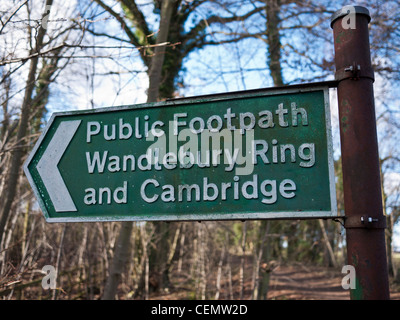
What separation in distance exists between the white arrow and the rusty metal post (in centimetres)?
127

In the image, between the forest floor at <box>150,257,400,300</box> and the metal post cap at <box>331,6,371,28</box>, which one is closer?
the metal post cap at <box>331,6,371,28</box>

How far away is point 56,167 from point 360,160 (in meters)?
1.43

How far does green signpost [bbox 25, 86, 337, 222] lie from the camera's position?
5.33 feet

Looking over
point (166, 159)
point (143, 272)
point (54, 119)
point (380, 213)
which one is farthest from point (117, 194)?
point (143, 272)

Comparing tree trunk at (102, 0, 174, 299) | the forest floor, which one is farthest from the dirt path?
tree trunk at (102, 0, 174, 299)

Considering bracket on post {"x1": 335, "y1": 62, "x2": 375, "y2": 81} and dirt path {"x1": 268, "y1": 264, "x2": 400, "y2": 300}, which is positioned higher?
bracket on post {"x1": 335, "y1": 62, "x2": 375, "y2": 81}

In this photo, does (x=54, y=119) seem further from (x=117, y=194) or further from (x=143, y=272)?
(x=143, y=272)

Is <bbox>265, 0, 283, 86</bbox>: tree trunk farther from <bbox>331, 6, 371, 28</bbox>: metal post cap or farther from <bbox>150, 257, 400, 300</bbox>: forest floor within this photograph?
<bbox>331, 6, 371, 28</bbox>: metal post cap

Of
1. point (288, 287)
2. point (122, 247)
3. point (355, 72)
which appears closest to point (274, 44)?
point (122, 247)

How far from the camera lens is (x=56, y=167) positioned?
1.96 meters

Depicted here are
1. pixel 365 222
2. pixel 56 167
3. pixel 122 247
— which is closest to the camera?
pixel 365 222

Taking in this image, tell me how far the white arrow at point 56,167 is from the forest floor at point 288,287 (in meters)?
7.23

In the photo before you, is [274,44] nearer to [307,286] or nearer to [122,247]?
[122,247]

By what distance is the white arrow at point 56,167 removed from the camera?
1.91 m
